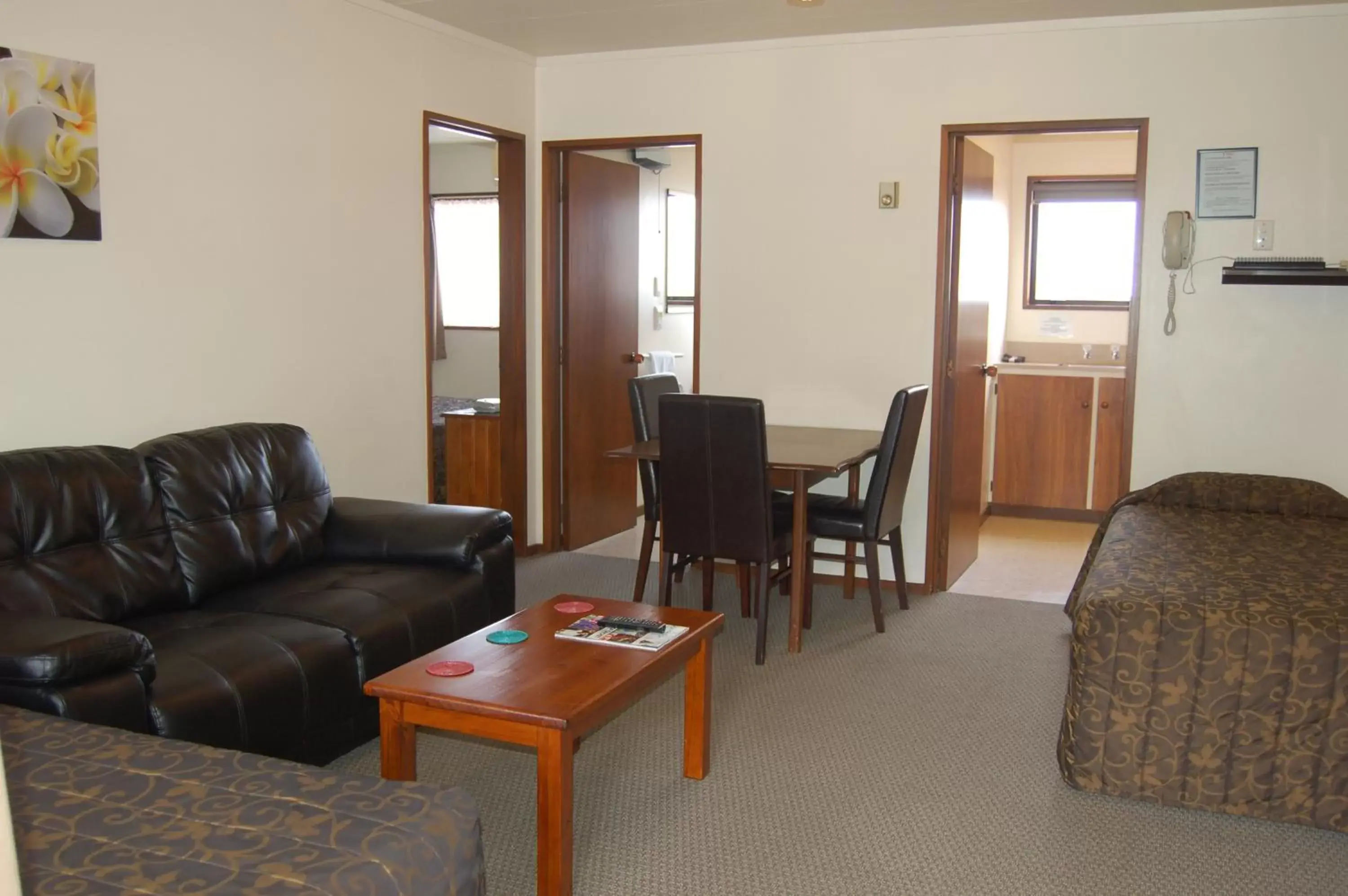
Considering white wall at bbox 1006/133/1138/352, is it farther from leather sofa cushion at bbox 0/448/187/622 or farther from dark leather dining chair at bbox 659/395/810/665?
leather sofa cushion at bbox 0/448/187/622

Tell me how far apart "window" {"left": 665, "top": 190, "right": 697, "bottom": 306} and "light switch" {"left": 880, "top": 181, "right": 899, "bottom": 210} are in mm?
2218

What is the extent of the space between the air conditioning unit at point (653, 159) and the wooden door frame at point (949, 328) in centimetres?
231

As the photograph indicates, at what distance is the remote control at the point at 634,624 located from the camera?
3000mm

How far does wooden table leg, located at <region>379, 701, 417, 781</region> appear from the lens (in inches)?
102

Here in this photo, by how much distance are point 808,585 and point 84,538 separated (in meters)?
2.55

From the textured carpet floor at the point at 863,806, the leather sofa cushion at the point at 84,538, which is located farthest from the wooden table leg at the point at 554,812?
the leather sofa cushion at the point at 84,538

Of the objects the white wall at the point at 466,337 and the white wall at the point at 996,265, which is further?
the white wall at the point at 466,337

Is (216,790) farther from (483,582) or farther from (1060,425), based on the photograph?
(1060,425)

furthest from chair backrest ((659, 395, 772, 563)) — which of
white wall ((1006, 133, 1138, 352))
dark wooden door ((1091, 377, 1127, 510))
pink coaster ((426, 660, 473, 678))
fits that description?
white wall ((1006, 133, 1138, 352))

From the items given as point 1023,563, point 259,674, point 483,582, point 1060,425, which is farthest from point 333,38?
point 1060,425

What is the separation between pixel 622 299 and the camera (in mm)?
6223

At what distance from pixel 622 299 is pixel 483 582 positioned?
2.78 meters

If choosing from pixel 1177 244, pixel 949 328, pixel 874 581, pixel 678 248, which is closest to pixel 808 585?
pixel 874 581

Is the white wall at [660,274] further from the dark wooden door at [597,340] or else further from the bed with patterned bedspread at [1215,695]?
the bed with patterned bedspread at [1215,695]
